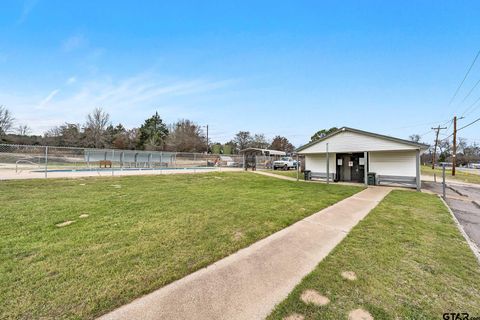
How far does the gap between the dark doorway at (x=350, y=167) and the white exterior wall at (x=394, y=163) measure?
981mm

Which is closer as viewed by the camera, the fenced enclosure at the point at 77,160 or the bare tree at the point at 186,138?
the fenced enclosure at the point at 77,160

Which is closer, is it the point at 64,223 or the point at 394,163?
the point at 64,223

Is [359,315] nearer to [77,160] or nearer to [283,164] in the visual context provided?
[77,160]

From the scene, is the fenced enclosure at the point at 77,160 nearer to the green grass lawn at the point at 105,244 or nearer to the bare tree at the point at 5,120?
the green grass lawn at the point at 105,244

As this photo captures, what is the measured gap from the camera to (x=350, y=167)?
14641 millimetres

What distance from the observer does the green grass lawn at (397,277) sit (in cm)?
199

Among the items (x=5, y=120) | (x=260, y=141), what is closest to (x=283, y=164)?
(x=260, y=141)

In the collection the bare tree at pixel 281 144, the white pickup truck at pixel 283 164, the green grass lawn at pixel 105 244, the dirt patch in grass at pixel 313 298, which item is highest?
the bare tree at pixel 281 144

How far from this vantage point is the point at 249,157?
25438 mm

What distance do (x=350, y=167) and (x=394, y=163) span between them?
2808 mm

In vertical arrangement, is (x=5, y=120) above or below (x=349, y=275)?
above

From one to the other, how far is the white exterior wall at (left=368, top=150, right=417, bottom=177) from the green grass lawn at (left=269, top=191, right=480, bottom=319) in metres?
9.16

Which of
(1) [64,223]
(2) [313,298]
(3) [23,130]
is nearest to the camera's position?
(2) [313,298]

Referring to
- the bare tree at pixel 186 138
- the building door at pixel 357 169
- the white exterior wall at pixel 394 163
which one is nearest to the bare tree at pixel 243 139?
the bare tree at pixel 186 138
